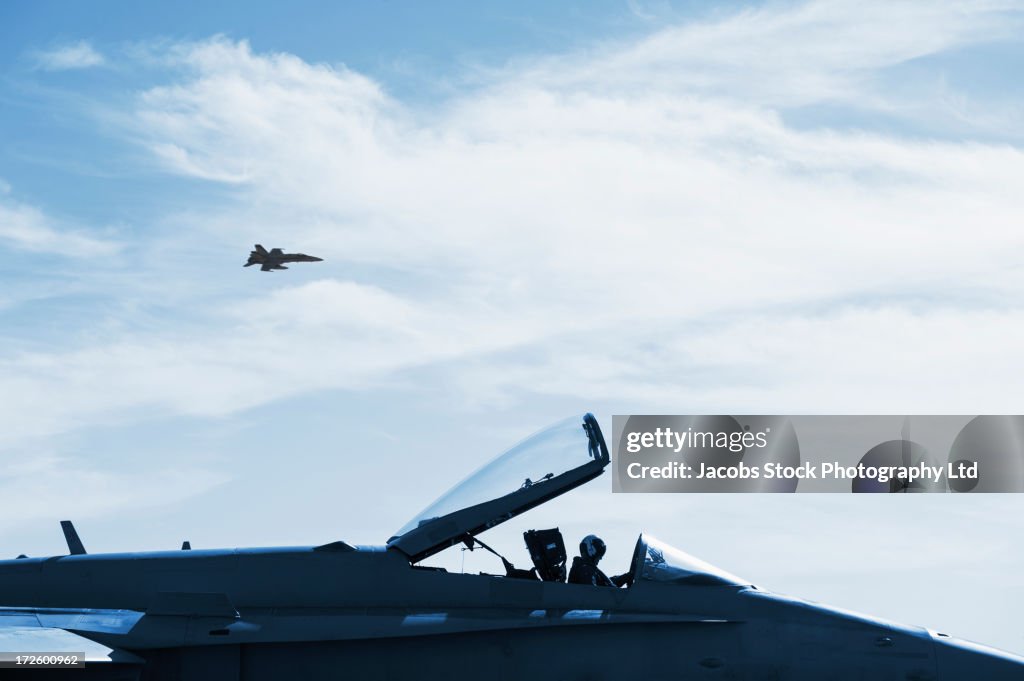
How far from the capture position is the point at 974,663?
41.9ft

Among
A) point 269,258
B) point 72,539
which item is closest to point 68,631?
point 72,539

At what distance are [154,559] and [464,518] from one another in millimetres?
3479

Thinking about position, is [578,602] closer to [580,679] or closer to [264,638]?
[580,679]

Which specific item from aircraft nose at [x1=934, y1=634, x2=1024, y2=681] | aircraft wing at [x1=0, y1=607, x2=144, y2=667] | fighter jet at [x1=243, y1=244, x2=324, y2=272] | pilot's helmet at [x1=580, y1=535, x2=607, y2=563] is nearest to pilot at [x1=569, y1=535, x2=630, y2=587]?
pilot's helmet at [x1=580, y1=535, x2=607, y2=563]

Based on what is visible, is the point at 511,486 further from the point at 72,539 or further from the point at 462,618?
the point at 72,539

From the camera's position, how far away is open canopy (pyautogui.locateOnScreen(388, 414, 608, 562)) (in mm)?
14086

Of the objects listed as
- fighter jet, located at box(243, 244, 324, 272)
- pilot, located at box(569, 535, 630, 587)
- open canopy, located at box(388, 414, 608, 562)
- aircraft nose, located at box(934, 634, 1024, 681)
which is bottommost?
aircraft nose, located at box(934, 634, 1024, 681)

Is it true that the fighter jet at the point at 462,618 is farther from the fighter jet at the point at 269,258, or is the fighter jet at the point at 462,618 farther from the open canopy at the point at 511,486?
the fighter jet at the point at 269,258

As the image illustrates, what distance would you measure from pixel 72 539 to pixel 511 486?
17.8ft

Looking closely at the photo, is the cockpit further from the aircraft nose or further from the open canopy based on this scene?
the aircraft nose

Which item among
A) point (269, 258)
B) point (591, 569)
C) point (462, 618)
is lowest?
point (462, 618)

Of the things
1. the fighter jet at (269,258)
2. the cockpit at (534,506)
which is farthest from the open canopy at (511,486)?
the fighter jet at (269,258)

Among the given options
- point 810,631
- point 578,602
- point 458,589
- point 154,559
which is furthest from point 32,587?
point 810,631

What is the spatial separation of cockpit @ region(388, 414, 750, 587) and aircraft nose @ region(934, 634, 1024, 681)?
2101 mm
